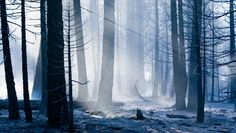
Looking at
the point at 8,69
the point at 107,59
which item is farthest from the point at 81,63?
the point at 8,69

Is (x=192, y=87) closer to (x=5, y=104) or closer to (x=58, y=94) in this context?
(x=5, y=104)

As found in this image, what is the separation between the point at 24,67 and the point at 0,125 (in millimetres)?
2407

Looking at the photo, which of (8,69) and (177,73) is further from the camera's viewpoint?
(177,73)

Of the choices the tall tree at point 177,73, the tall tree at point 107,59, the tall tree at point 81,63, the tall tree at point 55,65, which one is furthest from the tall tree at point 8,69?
the tall tree at point 177,73

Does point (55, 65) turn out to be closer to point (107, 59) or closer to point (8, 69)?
point (8, 69)

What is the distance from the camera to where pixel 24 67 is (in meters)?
13.7

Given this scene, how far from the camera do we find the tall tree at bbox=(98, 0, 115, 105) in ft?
67.5

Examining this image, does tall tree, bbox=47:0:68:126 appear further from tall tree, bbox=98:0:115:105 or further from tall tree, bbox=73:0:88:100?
tall tree, bbox=73:0:88:100

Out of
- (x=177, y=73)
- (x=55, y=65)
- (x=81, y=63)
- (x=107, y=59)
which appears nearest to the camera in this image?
(x=55, y=65)

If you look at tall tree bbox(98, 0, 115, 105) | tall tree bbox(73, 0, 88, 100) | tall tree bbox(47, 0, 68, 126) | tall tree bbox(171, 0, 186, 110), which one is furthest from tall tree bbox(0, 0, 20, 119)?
tall tree bbox(171, 0, 186, 110)

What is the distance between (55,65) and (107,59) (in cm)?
902

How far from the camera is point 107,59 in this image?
20.5 meters

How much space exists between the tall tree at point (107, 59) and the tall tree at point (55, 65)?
8.81m

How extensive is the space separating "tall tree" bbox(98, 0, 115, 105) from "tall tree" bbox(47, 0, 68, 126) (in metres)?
8.81
